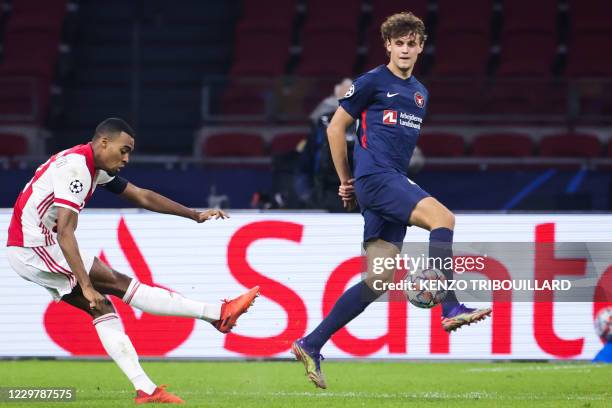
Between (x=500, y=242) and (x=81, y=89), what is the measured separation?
9.97m

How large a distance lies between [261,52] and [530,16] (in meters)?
3.85

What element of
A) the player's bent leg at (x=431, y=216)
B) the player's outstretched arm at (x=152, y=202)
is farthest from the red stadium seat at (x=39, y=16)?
the player's bent leg at (x=431, y=216)

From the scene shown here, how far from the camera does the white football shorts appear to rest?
6941mm

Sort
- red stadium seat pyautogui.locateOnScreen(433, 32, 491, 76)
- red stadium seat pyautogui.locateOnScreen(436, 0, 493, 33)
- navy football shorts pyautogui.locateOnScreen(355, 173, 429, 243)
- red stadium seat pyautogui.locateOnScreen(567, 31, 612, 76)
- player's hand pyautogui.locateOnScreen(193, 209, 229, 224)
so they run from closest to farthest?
navy football shorts pyautogui.locateOnScreen(355, 173, 429, 243) → player's hand pyautogui.locateOnScreen(193, 209, 229, 224) → red stadium seat pyautogui.locateOnScreen(567, 31, 612, 76) → red stadium seat pyautogui.locateOnScreen(433, 32, 491, 76) → red stadium seat pyautogui.locateOnScreen(436, 0, 493, 33)

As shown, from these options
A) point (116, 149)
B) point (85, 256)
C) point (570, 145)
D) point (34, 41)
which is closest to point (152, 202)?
point (85, 256)

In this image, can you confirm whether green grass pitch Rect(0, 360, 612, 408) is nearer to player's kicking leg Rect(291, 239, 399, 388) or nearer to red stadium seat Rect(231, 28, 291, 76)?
player's kicking leg Rect(291, 239, 399, 388)

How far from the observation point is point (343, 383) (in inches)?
327

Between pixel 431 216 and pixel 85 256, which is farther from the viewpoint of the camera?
pixel 85 256

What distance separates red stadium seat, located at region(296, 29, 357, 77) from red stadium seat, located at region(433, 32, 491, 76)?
122 centimetres

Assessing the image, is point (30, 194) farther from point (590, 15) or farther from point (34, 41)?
point (590, 15)

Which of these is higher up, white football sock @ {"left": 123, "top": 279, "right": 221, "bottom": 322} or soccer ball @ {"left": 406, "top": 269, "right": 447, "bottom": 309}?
soccer ball @ {"left": 406, "top": 269, "right": 447, "bottom": 309}

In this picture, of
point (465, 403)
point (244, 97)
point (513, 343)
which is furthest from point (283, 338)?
point (244, 97)

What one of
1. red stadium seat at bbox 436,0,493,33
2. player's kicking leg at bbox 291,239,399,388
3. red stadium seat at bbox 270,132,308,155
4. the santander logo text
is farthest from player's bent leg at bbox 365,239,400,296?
red stadium seat at bbox 436,0,493,33

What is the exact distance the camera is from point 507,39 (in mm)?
17656
